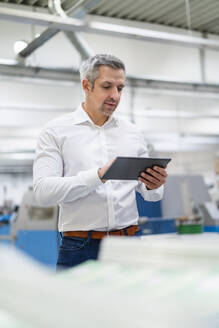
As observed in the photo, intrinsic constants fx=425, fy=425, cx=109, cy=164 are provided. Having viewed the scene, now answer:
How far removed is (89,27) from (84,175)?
6.93ft

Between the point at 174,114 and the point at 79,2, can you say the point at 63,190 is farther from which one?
the point at 174,114

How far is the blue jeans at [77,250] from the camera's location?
4.94 ft

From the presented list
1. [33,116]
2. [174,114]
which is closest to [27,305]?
[174,114]

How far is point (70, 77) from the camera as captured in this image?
18.9 ft

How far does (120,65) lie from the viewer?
1.63 metres

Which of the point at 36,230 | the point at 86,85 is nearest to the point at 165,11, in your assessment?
the point at 36,230

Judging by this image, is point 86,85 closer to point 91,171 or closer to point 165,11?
point 91,171

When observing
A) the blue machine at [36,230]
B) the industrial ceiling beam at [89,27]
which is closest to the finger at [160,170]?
the industrial ceiling beam at [89,27]

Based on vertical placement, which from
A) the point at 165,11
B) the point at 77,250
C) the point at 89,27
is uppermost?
the point at 165,11

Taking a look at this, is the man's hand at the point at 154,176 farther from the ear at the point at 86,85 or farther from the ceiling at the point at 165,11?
the ceiling at the point at 165,11

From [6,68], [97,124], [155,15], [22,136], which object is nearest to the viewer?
[97,124]

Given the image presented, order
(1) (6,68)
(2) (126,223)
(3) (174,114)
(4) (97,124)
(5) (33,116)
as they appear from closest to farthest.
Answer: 1. (2) (126,223)
2. (4) (97,124)
3. (1) (6,68)
4. (3) (174,114)
5. (5) (33,116)

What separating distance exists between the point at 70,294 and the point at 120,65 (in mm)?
1258

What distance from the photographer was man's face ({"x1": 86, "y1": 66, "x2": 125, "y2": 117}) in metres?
1.63
